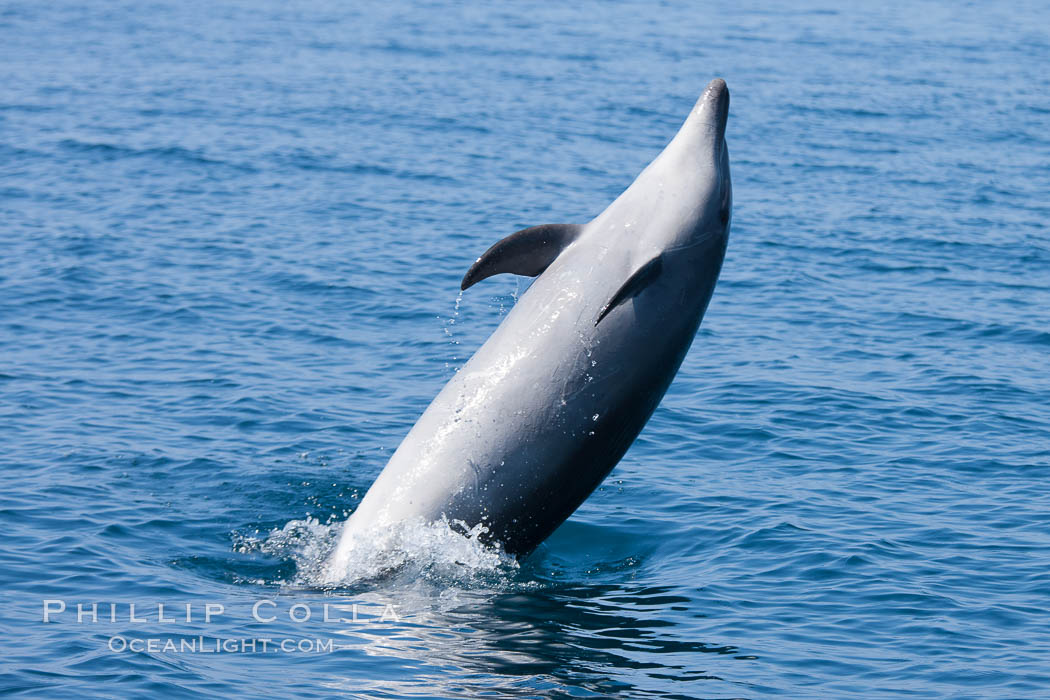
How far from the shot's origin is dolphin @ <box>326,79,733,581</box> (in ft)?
46.4

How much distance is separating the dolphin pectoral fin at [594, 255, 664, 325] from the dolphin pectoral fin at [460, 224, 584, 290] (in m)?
0.94

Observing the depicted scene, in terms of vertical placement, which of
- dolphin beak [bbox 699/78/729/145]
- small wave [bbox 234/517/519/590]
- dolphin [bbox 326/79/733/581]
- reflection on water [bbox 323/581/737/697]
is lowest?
reflection on water [bbox 323/581/737/697]

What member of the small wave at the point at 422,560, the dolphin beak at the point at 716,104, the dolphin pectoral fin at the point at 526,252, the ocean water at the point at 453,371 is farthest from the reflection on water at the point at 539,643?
the dolphin beak at the point at 716,104

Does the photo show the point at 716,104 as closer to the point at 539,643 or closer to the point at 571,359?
the point at 571,359

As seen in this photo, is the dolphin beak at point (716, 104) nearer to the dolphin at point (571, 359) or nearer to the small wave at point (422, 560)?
the dolphin at point (571, 359)

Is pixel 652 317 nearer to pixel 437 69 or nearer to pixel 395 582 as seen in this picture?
pixel 395 582

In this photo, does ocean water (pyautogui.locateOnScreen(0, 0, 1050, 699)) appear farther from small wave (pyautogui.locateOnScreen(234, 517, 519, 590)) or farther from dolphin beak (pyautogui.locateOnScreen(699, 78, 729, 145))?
dolphin beak (pyautogui.locateOnScreen(699, 78, 729, 145))

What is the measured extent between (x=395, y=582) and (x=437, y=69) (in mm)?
39882

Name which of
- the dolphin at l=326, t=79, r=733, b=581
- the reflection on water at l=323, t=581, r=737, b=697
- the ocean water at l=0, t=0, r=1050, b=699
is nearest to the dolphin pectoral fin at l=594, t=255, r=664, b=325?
the dolphin at l=326, t=79, r=733, b=581

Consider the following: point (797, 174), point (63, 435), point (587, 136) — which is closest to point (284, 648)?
point (63, 435)

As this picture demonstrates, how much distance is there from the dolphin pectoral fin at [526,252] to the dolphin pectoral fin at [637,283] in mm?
940

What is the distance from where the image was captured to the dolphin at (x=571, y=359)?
46.4 feet

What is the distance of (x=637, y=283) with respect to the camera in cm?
1388

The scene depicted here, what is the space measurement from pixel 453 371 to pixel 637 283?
32.0 ft
